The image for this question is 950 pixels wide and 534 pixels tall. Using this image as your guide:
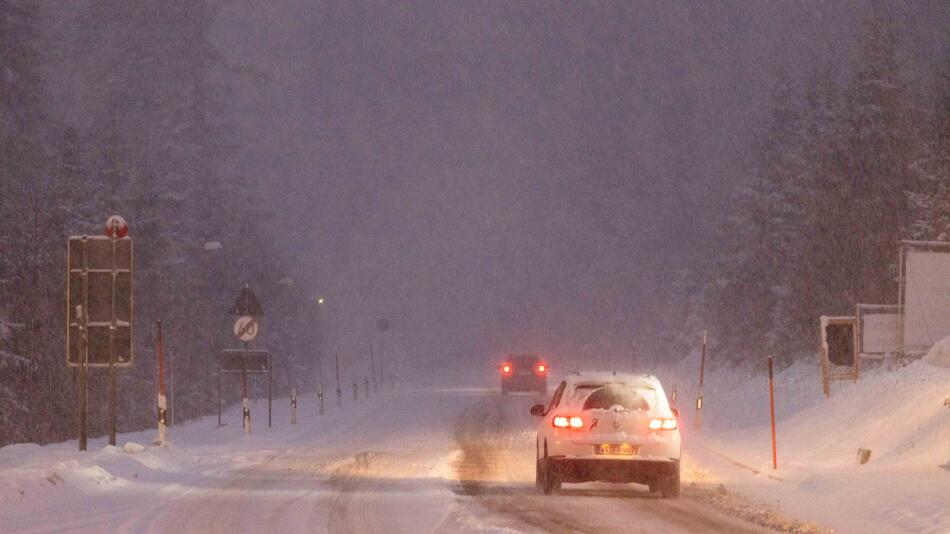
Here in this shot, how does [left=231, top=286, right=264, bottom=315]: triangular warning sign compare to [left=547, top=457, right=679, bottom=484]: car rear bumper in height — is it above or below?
above

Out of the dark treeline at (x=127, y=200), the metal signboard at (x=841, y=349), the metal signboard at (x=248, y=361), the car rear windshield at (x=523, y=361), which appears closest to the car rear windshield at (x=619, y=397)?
the metal signboard at (x=841, y=349)

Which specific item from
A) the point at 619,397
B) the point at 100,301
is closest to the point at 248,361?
the point at 100,301

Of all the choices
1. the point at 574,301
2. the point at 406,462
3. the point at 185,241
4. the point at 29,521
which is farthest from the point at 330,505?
the point at 574,301

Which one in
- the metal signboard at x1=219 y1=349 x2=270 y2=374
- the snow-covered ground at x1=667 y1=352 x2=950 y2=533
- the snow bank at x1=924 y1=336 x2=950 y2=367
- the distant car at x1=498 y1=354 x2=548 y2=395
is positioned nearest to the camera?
the snow-covered ground at x1=667 y1=352 x2=950 y2=533

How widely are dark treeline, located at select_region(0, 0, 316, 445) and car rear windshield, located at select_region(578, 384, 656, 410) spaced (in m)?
27.5

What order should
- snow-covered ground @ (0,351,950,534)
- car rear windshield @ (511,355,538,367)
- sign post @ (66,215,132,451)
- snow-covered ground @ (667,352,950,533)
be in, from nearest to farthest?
→ snow-covered ground @ (0,351,950,534) → snow-covered ground @ (667,352,950,533) → sign post @ (66,215,132,451) → car rear windshield @ (511,355,538,367)

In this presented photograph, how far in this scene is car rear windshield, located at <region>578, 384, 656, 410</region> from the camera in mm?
17656

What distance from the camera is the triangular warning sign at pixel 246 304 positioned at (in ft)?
107

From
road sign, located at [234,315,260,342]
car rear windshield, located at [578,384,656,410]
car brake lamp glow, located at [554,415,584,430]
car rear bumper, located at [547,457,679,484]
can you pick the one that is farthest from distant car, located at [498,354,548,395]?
car rear bumper, located at [547,457,679,484]

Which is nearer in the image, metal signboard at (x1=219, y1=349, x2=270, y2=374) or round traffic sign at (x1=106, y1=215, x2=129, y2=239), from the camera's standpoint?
round traffic sign at (x1=106, y1=215, x2=129, y2=239)

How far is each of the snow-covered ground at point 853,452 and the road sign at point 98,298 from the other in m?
10.8

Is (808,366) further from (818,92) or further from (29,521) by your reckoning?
(29,521)

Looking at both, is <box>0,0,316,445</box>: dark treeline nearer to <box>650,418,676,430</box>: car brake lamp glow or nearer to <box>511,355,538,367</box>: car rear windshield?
<box>511,355,538,367</box>: car rear windshield

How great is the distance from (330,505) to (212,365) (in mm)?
57476
